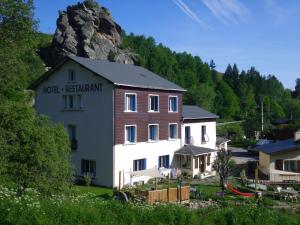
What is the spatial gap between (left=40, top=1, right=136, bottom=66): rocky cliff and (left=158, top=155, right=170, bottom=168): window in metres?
62.0

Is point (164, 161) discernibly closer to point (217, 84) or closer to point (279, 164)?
point (279, 164)

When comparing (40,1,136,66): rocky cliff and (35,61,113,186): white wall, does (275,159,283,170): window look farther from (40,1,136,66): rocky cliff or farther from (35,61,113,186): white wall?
(40,1,136,66): rocky cliff

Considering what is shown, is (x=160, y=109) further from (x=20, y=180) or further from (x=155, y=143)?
Result: (x=20, y=180)

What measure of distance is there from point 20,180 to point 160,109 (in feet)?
73.7

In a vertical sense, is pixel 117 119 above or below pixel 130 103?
below

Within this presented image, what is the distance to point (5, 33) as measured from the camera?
2211 cm

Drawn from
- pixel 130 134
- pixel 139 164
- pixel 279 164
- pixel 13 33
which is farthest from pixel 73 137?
pixel 279 164

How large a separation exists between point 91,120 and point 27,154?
57.8 ft

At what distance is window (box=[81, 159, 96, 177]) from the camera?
3536cm

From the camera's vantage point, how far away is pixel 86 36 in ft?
327

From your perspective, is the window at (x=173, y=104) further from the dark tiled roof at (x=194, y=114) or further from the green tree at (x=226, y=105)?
the green tree at (x=226, y=105)

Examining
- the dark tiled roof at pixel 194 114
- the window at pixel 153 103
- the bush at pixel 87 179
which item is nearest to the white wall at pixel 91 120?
the bush at pixel 87 179

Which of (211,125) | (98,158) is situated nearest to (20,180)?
(98,158)

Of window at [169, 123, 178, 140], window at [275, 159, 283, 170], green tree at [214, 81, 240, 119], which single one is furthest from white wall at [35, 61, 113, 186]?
green tree at [214, 81, 240, 119]
